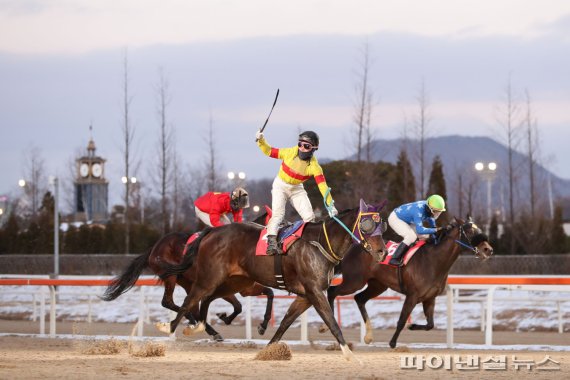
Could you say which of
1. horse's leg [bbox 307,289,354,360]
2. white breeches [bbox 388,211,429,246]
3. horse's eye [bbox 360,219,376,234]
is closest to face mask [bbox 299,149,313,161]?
horse's eye [bbox 360,219,376,234]

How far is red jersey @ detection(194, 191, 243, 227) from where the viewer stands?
14.2 m

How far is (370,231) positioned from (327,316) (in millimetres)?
958

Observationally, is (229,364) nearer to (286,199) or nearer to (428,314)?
(286,199)

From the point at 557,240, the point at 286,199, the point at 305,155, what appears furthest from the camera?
the point at 557,240

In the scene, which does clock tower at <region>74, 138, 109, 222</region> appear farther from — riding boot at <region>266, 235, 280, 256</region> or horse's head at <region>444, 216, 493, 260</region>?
riding boot at <region>266, 235, 280, 256</region>

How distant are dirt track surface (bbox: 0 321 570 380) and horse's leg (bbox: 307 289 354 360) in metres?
0.15

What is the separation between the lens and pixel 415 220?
13602 millimetres

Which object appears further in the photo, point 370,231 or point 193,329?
point 193,329

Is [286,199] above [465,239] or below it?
above

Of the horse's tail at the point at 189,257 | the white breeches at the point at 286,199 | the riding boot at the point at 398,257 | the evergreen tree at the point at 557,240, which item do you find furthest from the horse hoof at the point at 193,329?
the evergreen tree at the point at 557,240

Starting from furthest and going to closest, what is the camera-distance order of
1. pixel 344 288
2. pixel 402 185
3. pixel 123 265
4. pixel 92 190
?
1. pixel 92 190
2. pixel 402 185
3. pixel 123 265
4. pixel 344 288

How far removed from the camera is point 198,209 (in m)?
14.4

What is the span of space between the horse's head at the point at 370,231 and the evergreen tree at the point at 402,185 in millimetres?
Answer: 18910

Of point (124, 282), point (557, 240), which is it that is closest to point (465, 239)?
point (124, 282)
